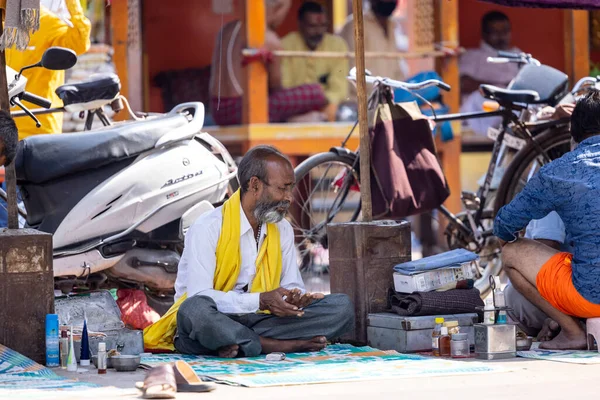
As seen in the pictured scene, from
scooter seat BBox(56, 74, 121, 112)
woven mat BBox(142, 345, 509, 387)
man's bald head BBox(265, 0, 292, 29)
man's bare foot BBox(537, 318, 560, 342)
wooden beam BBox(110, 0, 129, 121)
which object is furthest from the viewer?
man's bald head BBox(265, 0, 292, 29)

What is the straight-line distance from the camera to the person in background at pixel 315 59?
1391cm

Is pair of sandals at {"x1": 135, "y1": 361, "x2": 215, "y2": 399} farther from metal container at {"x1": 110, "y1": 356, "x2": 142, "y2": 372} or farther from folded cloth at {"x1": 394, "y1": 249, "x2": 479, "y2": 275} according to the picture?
folded cloth at {"x1": 394, "y1": 249, "x2": 479, "y2": 275}

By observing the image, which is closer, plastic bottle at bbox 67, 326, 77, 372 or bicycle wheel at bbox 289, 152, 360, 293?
plastic bottle at bbox 67, 326, 77, 372

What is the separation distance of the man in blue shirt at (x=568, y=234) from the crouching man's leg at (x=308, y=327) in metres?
0.96

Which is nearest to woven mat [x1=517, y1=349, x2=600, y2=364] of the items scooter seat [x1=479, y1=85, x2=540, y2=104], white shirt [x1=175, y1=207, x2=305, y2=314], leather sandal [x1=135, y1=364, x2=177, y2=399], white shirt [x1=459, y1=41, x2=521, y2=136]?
white shirt [x1=175, y1=207, x2=305, y2=314]

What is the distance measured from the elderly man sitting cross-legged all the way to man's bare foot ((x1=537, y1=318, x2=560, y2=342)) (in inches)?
43.1

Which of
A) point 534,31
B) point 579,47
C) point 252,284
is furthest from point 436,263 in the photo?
point 534,31

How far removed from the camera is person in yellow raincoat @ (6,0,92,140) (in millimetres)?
8062

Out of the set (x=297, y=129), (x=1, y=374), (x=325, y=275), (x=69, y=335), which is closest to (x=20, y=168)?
(x=69, y=335)

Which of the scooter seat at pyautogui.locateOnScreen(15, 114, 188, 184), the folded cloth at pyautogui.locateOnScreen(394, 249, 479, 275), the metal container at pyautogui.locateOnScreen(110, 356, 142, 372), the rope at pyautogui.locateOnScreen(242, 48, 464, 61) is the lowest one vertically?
the metal container at pyautogui.locateOnScreen(110, 356, 142, 372)

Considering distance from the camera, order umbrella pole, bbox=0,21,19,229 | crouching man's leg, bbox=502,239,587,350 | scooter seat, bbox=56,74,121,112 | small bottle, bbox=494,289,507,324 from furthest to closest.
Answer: scooter seat, bbox=56,74,121,112 < crouching man's leg, bbox=502,239,587,350 < small bottle, bbox=494,289,507,324 < umbrella pole, bbox=0,21,19,229

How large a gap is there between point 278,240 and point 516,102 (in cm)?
294

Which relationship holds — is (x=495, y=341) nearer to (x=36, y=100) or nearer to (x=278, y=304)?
(x=278, y=304)

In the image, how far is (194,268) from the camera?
6.27 m
